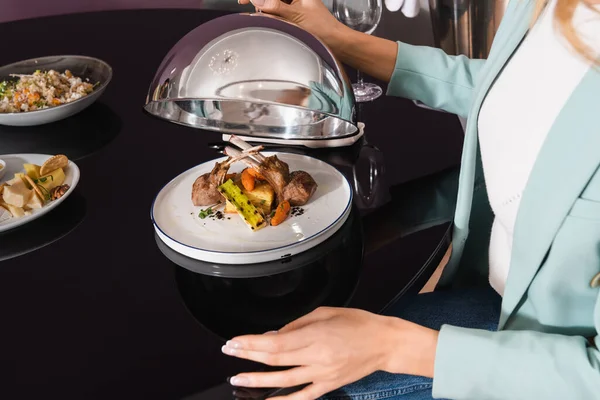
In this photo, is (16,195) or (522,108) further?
(16,195)

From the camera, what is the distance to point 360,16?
1348mm

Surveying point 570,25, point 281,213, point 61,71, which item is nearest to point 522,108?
point 570,25

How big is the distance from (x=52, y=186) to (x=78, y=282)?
25 centimetres

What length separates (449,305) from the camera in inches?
38.9

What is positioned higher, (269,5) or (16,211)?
(269,5)

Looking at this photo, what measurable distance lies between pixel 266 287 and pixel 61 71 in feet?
2.91

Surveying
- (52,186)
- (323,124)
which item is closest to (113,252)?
(52,186)

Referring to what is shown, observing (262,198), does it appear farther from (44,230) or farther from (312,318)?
(44,230)

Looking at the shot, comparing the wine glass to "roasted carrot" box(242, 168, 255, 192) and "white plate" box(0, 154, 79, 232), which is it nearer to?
"roasted carrot" box(242, 168, 255, 192)

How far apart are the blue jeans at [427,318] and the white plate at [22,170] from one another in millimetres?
495

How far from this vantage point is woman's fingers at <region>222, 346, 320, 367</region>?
68cm

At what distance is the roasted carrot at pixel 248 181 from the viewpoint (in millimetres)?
895

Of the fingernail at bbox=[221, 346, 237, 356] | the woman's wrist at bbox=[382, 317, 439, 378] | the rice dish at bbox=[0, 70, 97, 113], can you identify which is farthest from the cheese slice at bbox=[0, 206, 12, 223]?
the woman's wrist at bbox=[382, 317, 439, 378]

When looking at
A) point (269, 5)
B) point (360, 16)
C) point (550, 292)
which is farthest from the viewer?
point (360, 16)
